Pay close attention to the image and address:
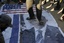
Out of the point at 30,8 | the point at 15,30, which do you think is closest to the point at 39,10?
the point at 30,8

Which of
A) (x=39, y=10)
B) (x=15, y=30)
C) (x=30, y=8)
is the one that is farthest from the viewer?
(x=30, y=8)

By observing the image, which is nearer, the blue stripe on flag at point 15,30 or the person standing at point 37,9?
the blue stripe on flag at point 15,30

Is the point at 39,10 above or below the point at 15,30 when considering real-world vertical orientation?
above

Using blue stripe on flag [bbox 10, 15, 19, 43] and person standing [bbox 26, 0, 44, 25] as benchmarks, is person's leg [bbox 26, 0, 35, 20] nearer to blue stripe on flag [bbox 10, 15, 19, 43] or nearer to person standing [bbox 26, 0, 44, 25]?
person standing [bbox 26, 0, 44, 25]

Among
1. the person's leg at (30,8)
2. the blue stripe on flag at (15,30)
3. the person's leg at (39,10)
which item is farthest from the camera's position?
the person's leg at (30,8)

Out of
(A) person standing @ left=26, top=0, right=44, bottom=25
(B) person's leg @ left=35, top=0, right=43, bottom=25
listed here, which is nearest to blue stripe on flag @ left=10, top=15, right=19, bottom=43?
(A) person standing @ left=26, top=0, right=44, bottom=25

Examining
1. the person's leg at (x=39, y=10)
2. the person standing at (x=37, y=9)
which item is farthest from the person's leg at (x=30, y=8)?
the person's leg at (x=39, y=10)

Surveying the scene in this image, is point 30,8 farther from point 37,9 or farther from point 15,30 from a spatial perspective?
point 15,30

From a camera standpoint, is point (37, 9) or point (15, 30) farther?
point (37, 9)

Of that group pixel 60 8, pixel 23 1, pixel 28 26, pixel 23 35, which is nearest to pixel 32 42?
pixel 23 35

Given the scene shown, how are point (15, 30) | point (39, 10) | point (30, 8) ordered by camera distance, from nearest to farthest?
point (15, 30)
point (39, 10)
point (30, 8)

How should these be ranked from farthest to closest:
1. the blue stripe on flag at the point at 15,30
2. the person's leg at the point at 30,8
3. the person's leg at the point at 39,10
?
the person's leg at the point at 30,8
the person's leg at the point at 39,10
the blue stripe on flag at the point at 15,30

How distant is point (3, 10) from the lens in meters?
3.53

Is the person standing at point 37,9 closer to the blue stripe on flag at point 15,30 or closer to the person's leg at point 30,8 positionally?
the person's leg at point 30,8
